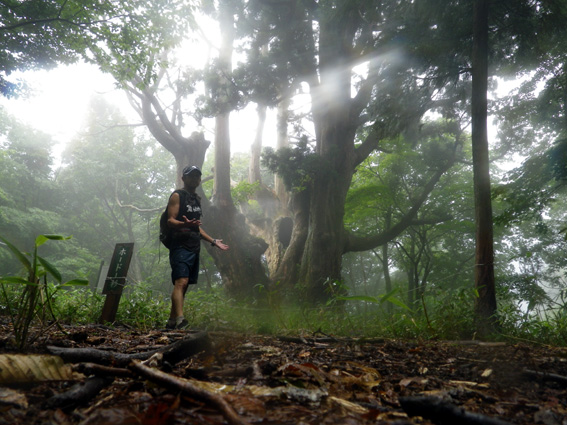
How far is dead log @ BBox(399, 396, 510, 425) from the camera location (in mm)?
958

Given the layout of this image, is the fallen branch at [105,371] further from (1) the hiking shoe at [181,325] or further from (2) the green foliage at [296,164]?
(2) the green foliage at [296,164]

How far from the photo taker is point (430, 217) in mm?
12914

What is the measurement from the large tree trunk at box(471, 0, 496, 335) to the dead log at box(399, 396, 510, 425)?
9.96 ft

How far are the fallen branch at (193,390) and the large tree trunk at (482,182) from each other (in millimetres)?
3531

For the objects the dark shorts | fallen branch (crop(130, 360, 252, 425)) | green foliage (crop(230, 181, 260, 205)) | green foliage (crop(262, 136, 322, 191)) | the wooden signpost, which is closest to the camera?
fallen branch (crop(130, 360, 252, 425))

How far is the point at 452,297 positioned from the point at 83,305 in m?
4.94

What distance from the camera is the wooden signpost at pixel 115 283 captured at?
158 inches

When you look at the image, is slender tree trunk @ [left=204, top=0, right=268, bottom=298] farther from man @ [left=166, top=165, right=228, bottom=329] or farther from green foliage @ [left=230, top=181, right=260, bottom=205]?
man @ [left=166, top=165, right=228, bottom=329]

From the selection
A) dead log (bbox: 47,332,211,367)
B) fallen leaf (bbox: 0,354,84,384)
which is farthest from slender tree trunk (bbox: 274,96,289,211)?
fallen leaf (bbox: 0,354,84,384)

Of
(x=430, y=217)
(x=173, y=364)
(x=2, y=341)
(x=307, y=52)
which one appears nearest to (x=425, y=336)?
(x=173, y=364)

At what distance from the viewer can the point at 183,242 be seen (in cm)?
401

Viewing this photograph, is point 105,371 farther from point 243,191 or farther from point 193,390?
point 243,191

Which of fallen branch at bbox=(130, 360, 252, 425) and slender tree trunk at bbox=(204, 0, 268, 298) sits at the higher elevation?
slender tree trunk at bbox=(204, 0, 268, 298)

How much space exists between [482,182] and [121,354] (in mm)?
4448
